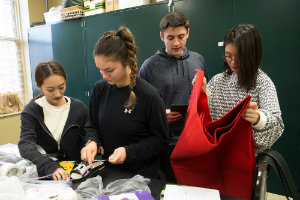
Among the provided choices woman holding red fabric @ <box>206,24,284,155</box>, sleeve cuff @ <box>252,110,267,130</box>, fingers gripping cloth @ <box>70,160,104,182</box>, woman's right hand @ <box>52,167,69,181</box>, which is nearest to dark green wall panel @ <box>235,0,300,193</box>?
woman holding red fabric @ <box>206,24,284,155</box>

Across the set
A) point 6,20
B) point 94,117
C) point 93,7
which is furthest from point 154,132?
point 6,20

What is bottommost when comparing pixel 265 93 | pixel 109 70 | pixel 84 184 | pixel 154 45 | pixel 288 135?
pixel 288 135

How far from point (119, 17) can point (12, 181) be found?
223cm

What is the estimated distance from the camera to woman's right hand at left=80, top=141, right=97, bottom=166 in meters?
1.09

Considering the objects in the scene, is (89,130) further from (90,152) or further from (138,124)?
(138,124)

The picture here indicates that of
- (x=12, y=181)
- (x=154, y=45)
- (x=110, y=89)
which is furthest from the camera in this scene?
(x=154, y=45)

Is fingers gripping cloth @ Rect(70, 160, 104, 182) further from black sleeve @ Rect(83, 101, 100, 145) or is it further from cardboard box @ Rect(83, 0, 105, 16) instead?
cardboard box @ Rect(83, 0, 105, 16)

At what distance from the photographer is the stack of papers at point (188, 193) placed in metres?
0.85

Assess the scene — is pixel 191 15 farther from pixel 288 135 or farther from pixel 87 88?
pixel 87 88

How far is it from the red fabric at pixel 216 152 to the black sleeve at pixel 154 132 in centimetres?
17

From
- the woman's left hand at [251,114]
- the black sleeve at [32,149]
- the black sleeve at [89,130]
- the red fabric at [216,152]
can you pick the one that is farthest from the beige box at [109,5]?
the woman's left hand at [251,114]

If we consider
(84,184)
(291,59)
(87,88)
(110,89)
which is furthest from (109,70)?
(87,88)

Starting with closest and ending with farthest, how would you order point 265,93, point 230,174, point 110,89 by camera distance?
point 230,174
point 265,93
point 110,89

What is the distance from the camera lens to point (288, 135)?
2.01m
